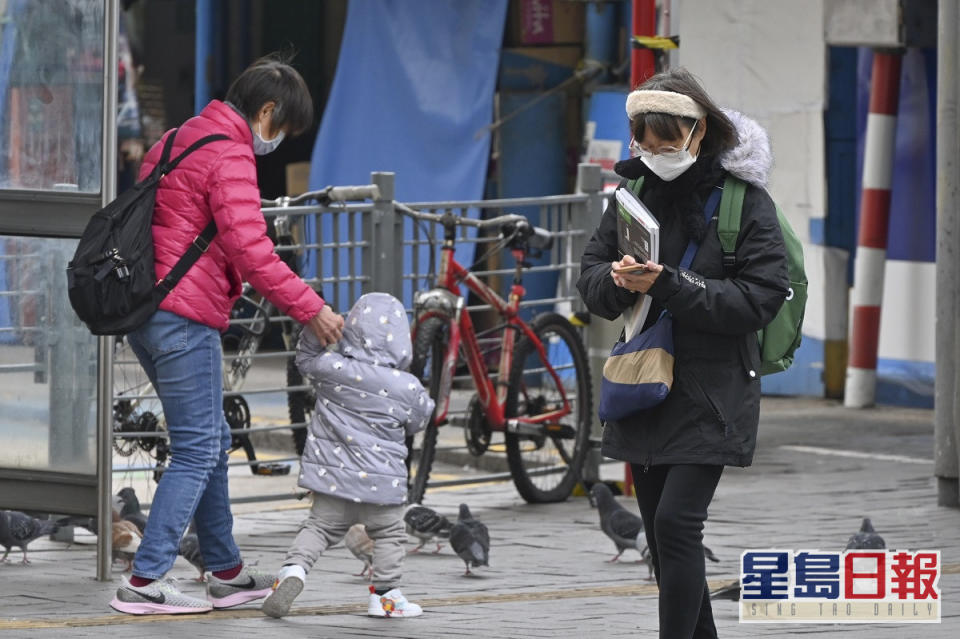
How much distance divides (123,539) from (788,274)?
3.33m

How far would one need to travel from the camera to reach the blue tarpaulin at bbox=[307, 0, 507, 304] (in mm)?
14586

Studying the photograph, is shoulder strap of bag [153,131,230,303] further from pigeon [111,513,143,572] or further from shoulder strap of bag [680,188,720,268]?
shoulder strap of bag [680,188,720,268]

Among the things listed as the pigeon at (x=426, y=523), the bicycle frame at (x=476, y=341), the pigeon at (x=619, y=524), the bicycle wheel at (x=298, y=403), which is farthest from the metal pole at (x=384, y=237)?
the pigeon at (x=619, y=524)

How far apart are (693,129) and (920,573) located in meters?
2.38

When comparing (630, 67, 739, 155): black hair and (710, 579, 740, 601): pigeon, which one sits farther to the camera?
(710, 579, 740, 601): pigeon

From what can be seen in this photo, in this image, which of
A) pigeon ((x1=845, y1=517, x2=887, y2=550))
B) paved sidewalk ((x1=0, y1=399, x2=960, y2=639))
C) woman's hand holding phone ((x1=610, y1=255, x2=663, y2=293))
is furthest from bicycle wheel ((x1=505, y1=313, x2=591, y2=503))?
woman's hand holding phone ((x1=610, y1=255, x2=663, y2=293))

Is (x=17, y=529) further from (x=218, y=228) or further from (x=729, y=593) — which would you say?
(x=729, y=593)

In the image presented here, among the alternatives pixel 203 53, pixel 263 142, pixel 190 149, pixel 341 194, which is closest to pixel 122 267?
pixel 190 149

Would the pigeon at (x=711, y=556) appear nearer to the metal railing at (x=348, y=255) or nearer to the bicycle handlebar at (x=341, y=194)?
the metal railing at (x=348, y=255)

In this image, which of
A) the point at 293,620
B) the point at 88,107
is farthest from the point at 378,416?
the point at 88,107

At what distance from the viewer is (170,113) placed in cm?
1911

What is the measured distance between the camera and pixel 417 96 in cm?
1484

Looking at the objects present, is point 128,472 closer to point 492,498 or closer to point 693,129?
point 492,498

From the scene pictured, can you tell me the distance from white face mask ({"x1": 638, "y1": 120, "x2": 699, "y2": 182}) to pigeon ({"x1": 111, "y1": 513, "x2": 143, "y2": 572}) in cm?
313
